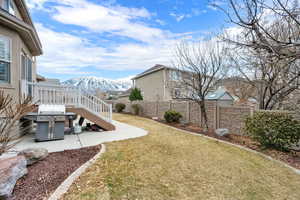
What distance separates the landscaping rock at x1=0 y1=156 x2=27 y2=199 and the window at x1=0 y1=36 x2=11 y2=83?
4.08 m

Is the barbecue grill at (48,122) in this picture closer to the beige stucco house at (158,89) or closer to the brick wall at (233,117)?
the brick wall at (233,117)

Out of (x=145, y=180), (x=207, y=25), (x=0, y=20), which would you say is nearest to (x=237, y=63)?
(x=207, y=25)

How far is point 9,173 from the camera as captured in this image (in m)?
2.65

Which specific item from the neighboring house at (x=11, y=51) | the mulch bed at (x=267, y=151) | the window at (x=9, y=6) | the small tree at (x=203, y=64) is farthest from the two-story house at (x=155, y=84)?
the neighboring house at (x=11, y=51)

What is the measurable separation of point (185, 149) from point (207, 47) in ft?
18.7

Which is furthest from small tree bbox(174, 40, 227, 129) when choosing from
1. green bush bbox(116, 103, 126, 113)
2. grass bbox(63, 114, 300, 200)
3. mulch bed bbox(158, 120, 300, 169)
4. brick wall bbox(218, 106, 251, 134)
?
green bush bbox(116, 103, 126, 113)

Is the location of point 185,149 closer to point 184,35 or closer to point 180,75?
point 180,75

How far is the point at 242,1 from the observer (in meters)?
4.03

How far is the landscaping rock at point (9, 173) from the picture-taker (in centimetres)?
245

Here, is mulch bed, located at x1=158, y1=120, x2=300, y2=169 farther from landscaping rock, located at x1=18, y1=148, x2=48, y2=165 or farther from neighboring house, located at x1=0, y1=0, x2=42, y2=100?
neighboring house, located at x1=0, y1=0, x2=42, y2=100

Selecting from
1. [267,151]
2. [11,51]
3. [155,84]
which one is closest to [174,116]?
[267,151]

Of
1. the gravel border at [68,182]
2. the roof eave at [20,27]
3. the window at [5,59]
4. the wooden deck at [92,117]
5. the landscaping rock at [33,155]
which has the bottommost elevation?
the gravel border at [68,182]

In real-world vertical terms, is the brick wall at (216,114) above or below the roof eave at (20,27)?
below

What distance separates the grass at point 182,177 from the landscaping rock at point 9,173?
925 millimetres
